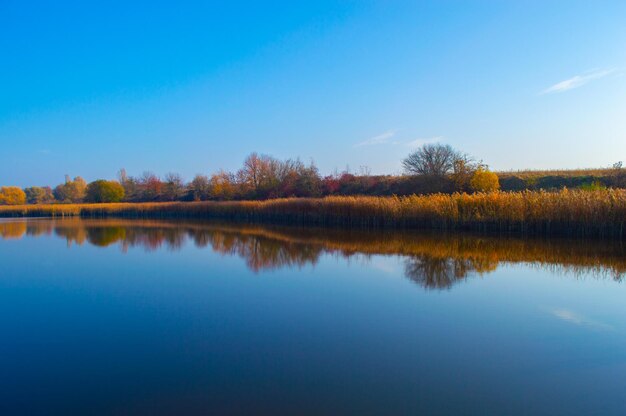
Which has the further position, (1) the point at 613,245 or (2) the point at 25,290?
(1) the point at 613,245

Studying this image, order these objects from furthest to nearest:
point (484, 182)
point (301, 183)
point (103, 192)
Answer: point (103, 192) < point (301, 183) < point (484, 182)

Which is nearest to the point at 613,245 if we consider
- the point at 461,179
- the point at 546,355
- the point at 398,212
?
the point at 398,212

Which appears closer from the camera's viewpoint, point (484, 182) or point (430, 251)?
point (430, 251)

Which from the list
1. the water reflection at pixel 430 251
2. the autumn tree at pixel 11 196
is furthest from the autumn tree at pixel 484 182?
the autumn tree at pixel 11 196

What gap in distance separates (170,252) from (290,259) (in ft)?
14.5

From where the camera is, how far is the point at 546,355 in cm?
433

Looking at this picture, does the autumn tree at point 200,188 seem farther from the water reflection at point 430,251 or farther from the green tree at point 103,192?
the water reflection at point 430,251

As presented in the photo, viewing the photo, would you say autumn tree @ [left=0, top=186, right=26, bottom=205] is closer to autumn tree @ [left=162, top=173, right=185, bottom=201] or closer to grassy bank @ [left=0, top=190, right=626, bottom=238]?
autumn tree @ [left=162, top=173, right=185, bottom=201]

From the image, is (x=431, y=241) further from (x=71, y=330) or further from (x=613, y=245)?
(x=71, y=330)

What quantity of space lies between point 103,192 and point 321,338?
54.0 metres

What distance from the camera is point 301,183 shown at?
129ft

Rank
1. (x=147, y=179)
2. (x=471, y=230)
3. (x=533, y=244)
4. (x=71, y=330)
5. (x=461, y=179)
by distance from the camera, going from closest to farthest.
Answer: (x=71, y=330), (x=533, y=244), (x=471, y=230), (x=461, y=179), (x=147, y=179)

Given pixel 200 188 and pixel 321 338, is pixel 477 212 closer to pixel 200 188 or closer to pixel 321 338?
pixel 321 338

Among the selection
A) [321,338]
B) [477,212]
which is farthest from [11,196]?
[321,338]
